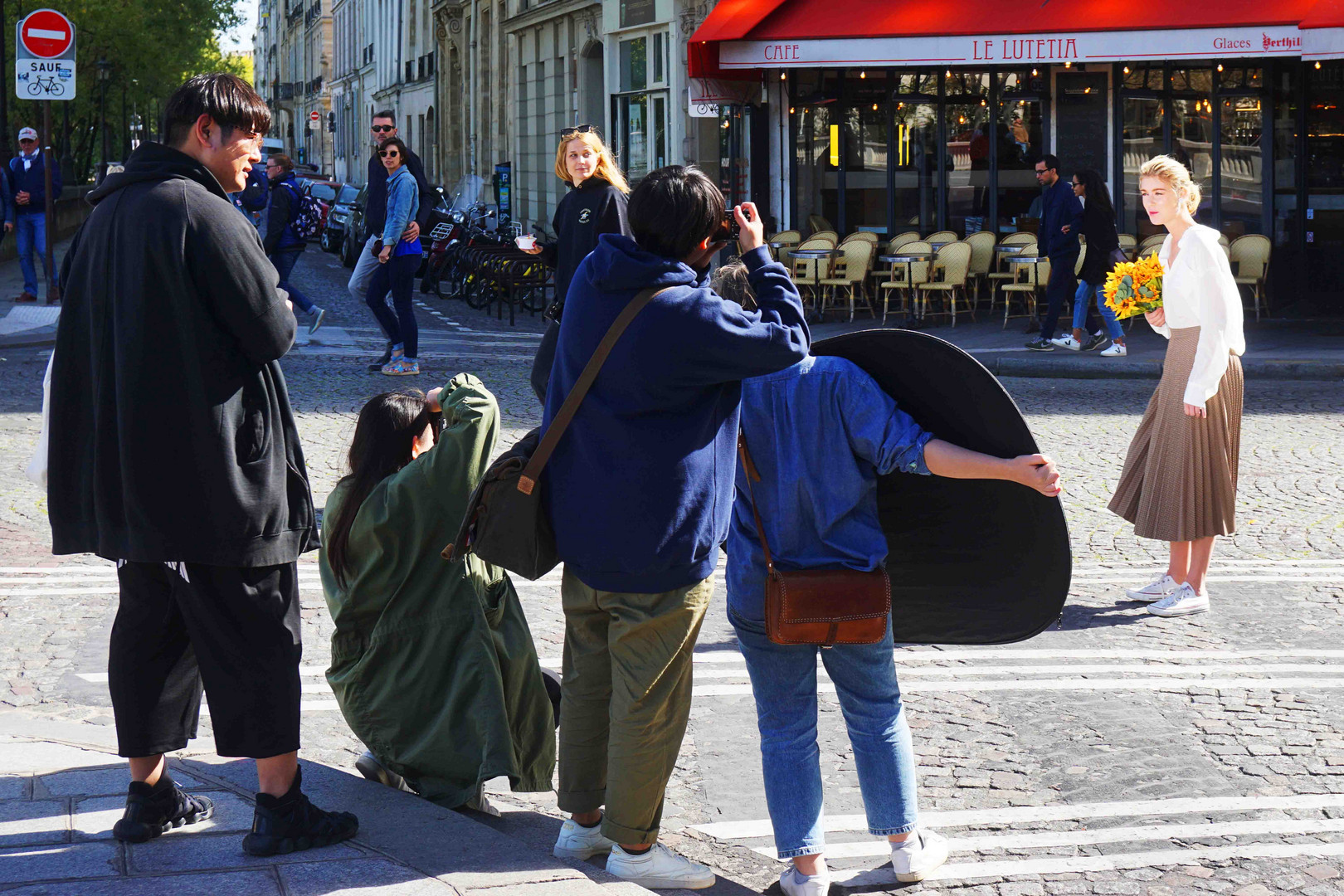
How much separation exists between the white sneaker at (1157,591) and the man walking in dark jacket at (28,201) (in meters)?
14.2

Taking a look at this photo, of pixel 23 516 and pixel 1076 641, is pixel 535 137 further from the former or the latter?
pixel 1076 641

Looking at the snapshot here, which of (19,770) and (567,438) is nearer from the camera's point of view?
(567,438)

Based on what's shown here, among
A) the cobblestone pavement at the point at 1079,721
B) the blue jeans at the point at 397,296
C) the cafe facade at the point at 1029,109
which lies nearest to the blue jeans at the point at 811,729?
the cobblestone pavement at the point at 1079,721

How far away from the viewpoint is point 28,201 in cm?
1756

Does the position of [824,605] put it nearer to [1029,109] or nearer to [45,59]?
[45,59]

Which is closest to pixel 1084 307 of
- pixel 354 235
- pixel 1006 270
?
pixel 1006 270

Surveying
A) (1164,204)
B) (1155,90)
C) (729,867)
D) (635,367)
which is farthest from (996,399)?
(1155,90)

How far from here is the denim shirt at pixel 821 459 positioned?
11.5 feet

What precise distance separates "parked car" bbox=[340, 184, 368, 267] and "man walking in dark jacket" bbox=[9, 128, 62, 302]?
27.9ft

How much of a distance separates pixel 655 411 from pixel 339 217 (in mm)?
28639

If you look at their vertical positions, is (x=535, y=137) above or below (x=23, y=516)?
above

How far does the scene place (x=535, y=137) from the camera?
33094mm

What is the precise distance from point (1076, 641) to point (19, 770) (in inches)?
146

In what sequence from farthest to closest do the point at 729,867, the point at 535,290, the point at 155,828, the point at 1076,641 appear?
1. the point at 535,290
2. the point at 1076,641
3. the point at 729,867
4. the point at 155,828
